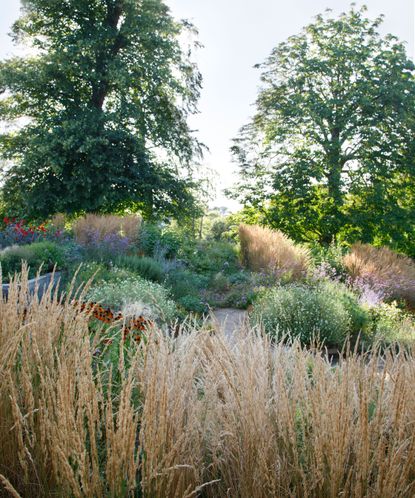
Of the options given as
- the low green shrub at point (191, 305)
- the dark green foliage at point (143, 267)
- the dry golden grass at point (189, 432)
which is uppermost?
the dry golden grass at point (189, 432)

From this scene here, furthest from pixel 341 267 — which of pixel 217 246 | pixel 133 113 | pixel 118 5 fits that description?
pixel 118 5

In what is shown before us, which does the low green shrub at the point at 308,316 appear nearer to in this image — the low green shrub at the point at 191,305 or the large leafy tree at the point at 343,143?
the low green shrub at the point at 191,305

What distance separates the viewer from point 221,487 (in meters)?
2.08

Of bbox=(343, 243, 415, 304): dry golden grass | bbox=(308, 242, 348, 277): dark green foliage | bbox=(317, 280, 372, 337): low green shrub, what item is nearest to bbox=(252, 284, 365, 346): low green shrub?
bbox=(317, 280, 372, 337): low green shrub

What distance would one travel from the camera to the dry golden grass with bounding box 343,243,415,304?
11.0 metres

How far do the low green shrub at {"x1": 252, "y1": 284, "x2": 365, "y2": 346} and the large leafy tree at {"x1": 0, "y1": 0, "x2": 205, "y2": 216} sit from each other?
10.1 metres

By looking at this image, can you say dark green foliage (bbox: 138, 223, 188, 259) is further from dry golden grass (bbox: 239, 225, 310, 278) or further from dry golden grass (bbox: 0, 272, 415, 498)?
dry golden grass (bbox: 0, 272, 415, 498)

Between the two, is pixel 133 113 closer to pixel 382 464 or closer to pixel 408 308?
pixel 408 308

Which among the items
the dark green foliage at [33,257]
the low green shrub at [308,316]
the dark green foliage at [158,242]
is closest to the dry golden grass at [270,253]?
the dark green foliage at [158,242]

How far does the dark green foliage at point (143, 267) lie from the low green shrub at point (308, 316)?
273cm

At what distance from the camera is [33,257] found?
29.1ft

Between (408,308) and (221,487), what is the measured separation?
1009 centimetres

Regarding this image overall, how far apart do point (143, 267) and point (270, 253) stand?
3284mm

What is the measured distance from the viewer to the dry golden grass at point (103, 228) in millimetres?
11000
